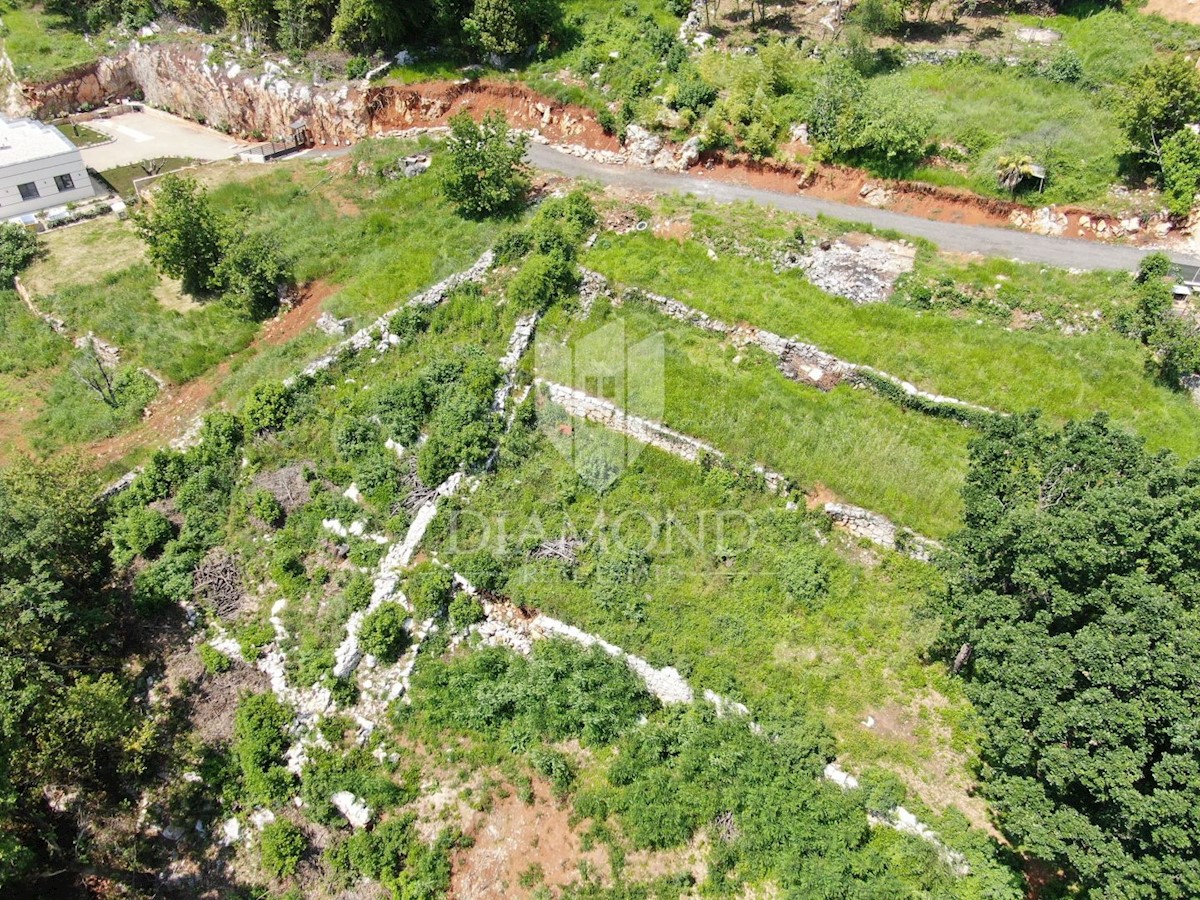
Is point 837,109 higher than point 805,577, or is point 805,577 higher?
point 837,109

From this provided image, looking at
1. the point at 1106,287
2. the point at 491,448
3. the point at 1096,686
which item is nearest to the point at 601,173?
the point at 491,448

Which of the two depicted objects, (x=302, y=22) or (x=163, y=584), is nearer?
(x=163, y=584)

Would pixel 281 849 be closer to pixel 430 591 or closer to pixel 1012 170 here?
pixel 430 591

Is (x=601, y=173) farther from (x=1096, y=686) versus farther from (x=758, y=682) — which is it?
(x=1096, y=686)

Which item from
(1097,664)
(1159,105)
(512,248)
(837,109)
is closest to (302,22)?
(512,248)

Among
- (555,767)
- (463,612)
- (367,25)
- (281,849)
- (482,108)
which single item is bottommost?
(281,849)

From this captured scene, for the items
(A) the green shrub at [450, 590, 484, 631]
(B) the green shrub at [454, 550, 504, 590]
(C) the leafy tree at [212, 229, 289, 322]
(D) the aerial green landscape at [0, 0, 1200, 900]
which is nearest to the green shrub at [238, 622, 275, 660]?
(D) the aerial green landscape at [0, 0, 1200, 900]

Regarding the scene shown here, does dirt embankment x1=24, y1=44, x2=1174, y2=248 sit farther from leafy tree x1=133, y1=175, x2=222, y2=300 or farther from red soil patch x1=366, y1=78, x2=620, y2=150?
leafy tree x1=133, y1=175, x2=222, y2=300

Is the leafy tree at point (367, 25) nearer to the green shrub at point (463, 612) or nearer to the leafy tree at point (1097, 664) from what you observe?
the green shrub at point (463, 612)
